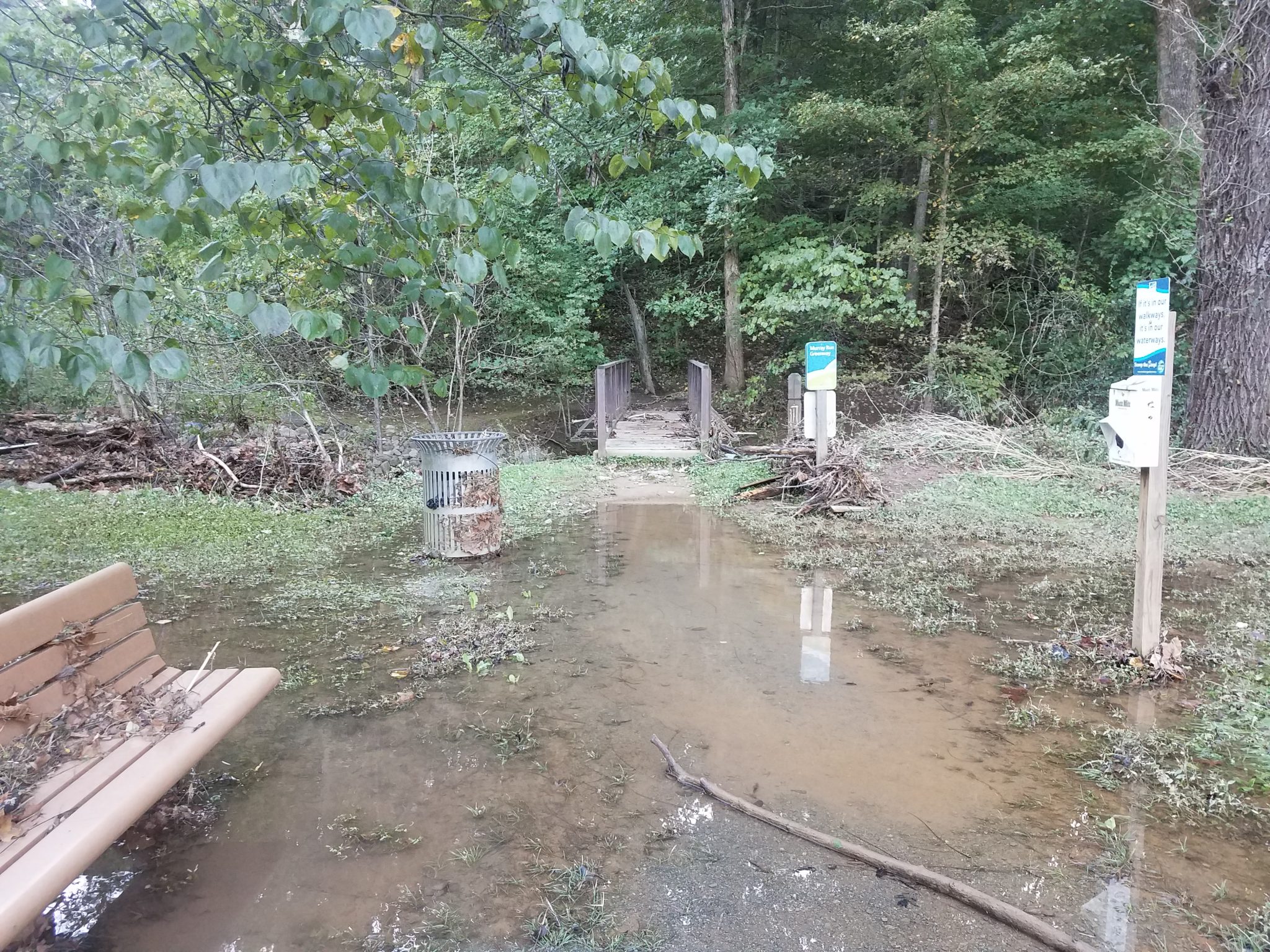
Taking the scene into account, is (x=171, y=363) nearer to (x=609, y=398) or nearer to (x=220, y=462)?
(x=220, y=462)

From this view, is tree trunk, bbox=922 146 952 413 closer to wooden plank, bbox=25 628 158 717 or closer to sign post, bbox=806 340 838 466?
sign post, bbox=806 340 838 466

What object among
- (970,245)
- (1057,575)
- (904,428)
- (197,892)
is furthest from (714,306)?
(197,892)

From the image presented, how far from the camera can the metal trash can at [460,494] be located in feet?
19.5

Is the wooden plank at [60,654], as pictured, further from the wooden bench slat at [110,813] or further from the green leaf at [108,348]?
the green leaf at [108,348]

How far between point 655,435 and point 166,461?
6.72 m

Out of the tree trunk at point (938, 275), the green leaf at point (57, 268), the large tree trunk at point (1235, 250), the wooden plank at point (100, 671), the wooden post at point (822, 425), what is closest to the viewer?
the green leaf at point (57, 268)

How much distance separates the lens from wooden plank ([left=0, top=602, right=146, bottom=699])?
90.1 inches

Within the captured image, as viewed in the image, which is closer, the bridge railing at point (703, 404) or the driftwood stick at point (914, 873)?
the driftwood stick at point (914, 873)

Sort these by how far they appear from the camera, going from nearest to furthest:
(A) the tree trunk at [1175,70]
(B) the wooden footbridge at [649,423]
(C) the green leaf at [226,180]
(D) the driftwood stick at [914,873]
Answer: (C) the green leaf at [226,180], (D) the driftwood stick at [914,873], (B) the wooden footbridge at [649,423], (A) the tree trunk at [1175,70]

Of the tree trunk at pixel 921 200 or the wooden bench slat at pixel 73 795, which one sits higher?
the tree trunk at pixel 921 200

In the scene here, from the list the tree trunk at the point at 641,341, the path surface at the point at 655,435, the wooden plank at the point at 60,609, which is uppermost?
the tree trunk at the point at 641,341

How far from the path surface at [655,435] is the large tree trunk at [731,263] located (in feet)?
4.22

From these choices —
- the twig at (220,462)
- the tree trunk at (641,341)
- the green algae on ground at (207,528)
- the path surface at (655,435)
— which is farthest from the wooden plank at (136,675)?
the tree trunk at (641,341)

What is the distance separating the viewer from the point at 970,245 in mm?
12406
